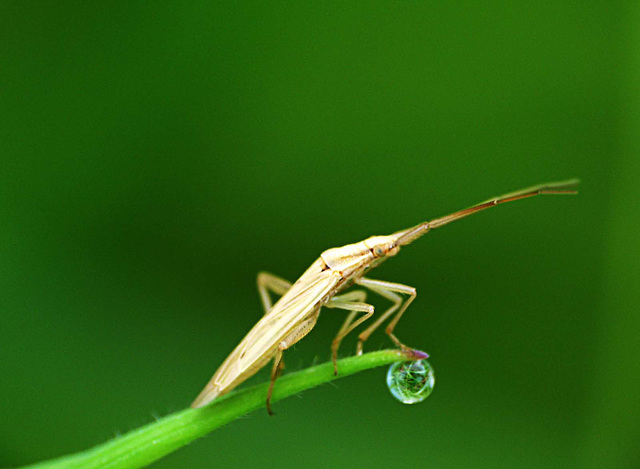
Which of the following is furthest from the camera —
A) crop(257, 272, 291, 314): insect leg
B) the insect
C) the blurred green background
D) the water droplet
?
the blurred green background

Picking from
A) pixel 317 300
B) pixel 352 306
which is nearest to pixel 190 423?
pixel 317 300

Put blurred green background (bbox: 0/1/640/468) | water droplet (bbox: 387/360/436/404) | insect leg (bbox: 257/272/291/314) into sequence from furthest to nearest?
blurred green background (bbox: 0/1/640/468)
insect leg (bbox: 257/272/291/314)
water droplet (bbox: 387/360/436/404)

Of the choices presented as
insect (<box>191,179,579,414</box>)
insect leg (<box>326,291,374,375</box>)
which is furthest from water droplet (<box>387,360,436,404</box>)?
insect leg (<box>326,291,374,375</box>)

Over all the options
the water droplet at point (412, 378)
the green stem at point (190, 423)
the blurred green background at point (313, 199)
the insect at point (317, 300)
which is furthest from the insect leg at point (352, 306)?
the blurred green background at point (313, 199)

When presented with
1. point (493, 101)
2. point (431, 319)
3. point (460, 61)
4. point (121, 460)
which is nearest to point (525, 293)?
point (431, 319)

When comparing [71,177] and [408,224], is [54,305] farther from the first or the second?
[408,224]

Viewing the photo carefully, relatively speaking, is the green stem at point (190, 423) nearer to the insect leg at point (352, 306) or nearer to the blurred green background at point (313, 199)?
the insect leg at point (352, 306)

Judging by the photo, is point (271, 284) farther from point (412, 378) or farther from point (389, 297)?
point (412, 378)

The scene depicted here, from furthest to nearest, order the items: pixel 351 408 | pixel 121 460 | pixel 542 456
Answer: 1. pixel 351 408
2. pixel 542 456
3. pixel 121 460

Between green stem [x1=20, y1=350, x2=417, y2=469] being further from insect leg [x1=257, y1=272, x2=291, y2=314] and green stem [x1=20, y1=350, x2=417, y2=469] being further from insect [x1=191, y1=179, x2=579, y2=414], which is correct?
insect leg [x1=257, y1=272, x2=291, y2=314]
